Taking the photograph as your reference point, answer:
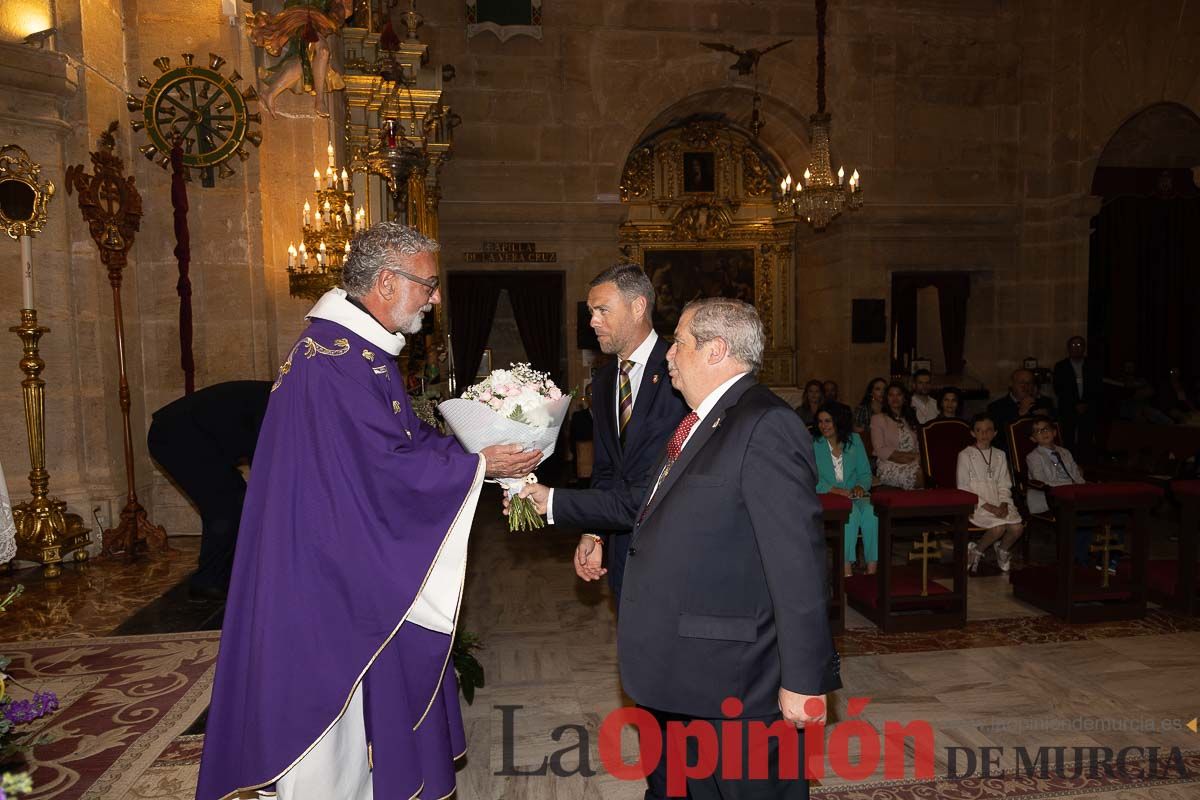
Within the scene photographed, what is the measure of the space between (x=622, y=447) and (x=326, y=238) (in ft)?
15.6

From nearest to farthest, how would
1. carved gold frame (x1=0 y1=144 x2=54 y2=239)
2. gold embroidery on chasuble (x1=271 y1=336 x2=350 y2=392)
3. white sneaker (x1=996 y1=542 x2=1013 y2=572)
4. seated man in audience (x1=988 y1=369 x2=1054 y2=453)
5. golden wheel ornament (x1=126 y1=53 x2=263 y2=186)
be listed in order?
gold embroidery on chasuble (x1=271 y1=336 x2=350 y2=392)
carved gold frame (x1=0 y1=144 x2=54 y2=239)
white sneaker (x1=996 y1=542 x2=1013 y2=572)
golden wheel ornament (x1=126 y1=53 x2=263 y2=186)
seated man in audience (x1=988 y1=369 x2=1054 y2=453)

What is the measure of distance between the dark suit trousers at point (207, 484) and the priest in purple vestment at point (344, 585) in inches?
138

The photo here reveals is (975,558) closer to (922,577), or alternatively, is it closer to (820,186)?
(922,577)

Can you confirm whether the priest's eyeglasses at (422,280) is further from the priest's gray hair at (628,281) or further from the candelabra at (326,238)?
the candelabra at (326,238)

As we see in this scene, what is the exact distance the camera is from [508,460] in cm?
285

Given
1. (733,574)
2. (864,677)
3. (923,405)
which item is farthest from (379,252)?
(923,405)

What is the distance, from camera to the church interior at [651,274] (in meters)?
4.17

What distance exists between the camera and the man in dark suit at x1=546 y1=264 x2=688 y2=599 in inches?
125

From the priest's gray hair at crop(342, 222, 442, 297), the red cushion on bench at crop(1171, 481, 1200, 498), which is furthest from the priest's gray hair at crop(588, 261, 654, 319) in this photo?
the red cushion on bench at crop(1171, 481, 1200, 498)

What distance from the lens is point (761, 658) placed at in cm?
216

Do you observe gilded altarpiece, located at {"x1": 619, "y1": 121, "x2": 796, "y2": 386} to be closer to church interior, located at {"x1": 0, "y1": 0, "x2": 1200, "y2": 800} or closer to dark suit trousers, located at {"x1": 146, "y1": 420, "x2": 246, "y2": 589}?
church interior, located at {"x1": 0, "y1": 0, "x2": 1200, "y2": 800}

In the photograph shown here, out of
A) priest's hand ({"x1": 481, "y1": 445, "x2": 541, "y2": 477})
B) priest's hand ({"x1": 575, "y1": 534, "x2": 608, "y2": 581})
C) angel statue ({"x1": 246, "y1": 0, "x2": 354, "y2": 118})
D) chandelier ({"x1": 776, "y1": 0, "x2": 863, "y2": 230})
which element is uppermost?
angel statue ({"x1": 246, "y1": 0, "x2": 354, "y2": 118})

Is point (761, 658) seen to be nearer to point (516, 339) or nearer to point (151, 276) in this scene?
point (151, 276)

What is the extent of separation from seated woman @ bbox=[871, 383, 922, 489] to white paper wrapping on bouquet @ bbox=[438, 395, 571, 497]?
525 centimetres
